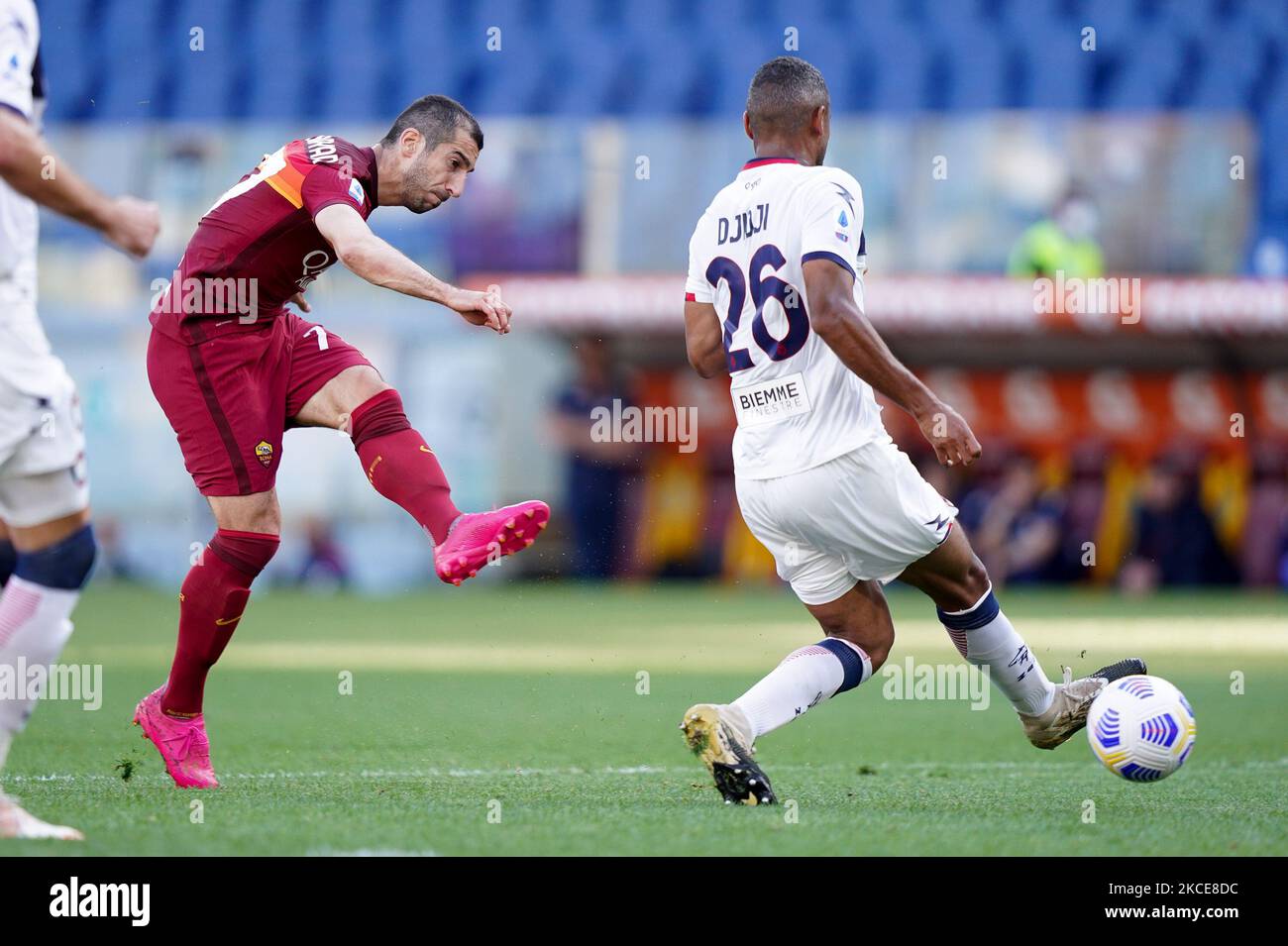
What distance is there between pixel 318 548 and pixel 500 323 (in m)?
16.4

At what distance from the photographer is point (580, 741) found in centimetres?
661

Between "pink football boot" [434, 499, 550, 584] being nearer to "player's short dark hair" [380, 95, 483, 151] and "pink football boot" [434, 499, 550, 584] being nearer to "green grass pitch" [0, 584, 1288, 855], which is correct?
"green grass pitch" [0, 584, 1288, 855]

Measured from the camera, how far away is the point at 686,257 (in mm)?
20594

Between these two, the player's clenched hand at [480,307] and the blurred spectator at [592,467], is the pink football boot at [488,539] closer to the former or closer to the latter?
the player's clenched hand at [480,307]

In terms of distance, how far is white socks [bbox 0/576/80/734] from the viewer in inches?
156

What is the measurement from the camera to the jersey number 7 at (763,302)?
479 cm

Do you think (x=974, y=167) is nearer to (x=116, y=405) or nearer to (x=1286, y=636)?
(x=1286, y=636)

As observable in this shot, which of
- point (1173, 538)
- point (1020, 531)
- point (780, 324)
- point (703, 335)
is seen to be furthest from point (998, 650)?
point (1173, 538)

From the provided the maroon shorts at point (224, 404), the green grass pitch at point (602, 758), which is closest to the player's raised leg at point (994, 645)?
the green grass pitch at point (602, 758)

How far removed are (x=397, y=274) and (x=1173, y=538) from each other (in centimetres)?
1664

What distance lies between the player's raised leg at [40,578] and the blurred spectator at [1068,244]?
17383 millimetres

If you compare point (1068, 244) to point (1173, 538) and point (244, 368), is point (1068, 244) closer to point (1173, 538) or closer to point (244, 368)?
point (1173, 538)

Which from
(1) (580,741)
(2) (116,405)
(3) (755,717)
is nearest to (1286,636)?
(1) (580,741)

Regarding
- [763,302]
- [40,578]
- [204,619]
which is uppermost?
[763,302]
